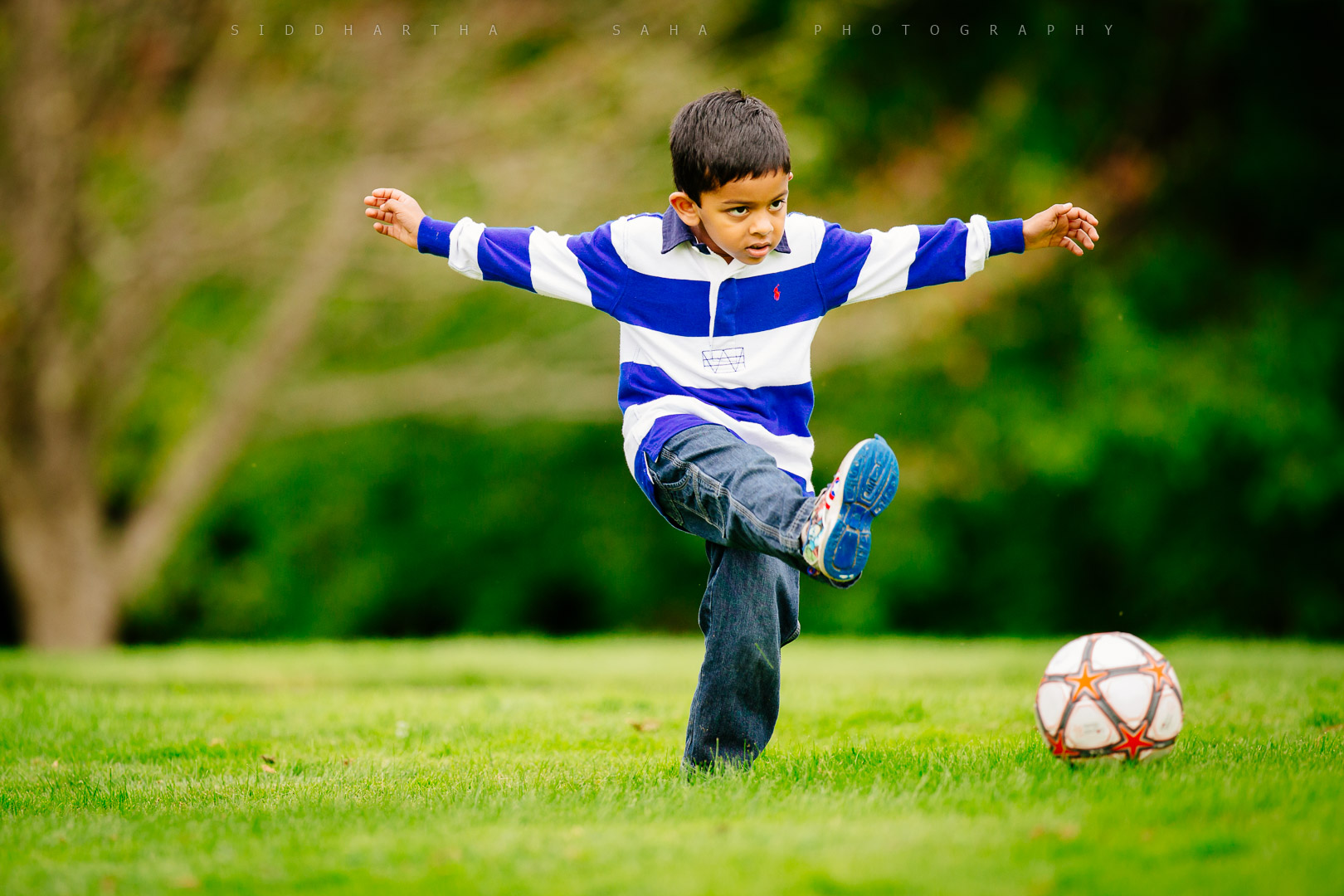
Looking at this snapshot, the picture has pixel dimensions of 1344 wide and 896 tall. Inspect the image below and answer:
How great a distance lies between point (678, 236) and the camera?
3.77 m

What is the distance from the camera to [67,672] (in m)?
7.57

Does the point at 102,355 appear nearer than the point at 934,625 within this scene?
Yes

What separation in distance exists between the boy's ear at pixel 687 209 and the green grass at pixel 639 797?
1.62m

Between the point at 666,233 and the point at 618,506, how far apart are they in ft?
40.9

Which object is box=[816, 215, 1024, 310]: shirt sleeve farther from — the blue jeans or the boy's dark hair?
the blue jeans

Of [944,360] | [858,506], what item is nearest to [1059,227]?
[858,506]

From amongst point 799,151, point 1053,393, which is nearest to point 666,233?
point 799,151

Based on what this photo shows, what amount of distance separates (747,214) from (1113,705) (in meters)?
1.74

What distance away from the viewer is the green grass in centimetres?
264

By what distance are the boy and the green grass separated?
0.41 meters

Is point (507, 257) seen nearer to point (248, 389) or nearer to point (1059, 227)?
point (1059, 227)

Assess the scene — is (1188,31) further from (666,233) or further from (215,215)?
(666,233)

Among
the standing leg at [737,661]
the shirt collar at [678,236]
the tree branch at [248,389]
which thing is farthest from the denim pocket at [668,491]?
the tree branch at [248,389]

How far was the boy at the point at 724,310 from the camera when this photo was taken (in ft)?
12.0
